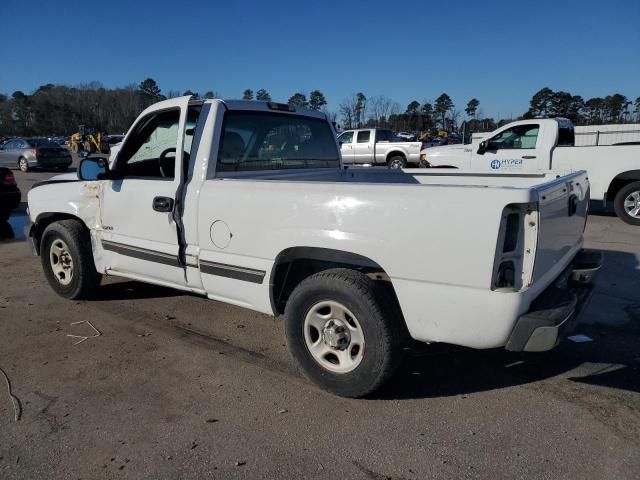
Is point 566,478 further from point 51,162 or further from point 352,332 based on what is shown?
point 51,162

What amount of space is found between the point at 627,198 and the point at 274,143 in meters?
8.07

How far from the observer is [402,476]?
2479 millimetres

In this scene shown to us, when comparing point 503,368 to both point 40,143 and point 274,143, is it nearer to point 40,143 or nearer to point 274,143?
point 274,143

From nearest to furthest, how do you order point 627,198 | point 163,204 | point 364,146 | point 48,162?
point 163,204 → point 627,198 → point 364,146 → point 48,162

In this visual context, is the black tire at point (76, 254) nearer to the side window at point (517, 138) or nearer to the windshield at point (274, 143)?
the windshield at point (274, 143)

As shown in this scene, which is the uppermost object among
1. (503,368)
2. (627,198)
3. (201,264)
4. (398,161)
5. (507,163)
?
(507,163)

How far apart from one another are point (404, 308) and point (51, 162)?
25316 millimetres

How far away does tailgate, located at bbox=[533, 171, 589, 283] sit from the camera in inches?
107

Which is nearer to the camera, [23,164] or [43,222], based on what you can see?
[43,222]

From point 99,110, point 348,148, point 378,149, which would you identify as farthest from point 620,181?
point 99,110

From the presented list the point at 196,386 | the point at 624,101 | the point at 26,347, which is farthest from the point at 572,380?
the point at 624,101

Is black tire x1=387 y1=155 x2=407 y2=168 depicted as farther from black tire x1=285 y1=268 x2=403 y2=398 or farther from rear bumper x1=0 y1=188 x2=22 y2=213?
black tire x1=285 y1=268 x2=403 y2=398

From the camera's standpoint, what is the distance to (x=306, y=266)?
3.61 meters

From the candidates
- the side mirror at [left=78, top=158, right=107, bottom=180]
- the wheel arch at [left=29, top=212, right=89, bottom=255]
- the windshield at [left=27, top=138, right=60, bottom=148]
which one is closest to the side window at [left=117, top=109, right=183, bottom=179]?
the side mirror at [left=78, top=158, right=107, bottom=180]
